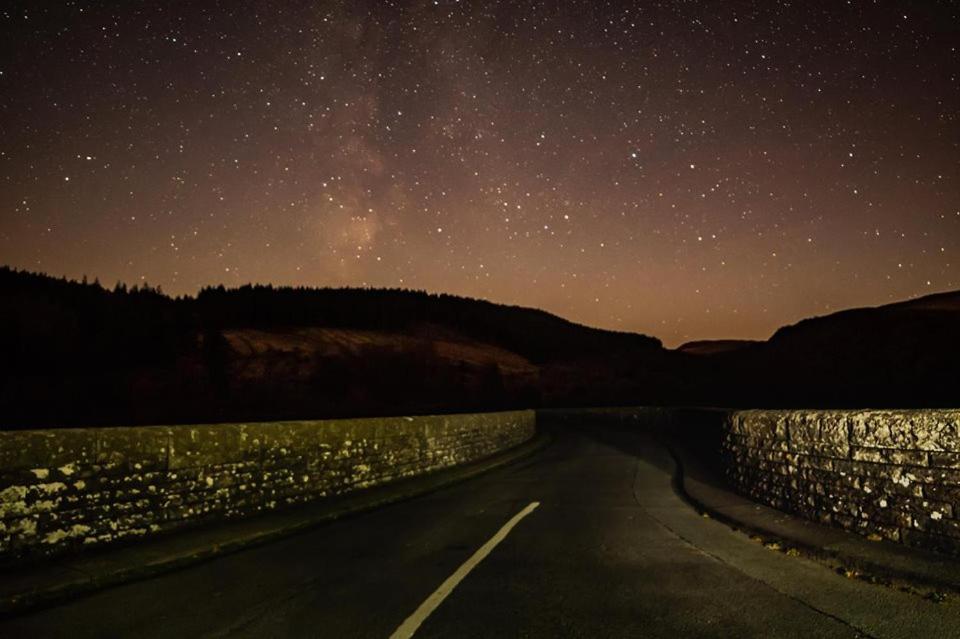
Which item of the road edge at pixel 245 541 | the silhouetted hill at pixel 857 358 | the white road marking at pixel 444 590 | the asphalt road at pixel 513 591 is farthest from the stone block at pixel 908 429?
the silhouetted hill at pixel 857 358

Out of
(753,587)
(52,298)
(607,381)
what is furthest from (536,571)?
(607,381)

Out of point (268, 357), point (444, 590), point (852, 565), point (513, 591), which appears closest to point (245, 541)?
point (444, 590)

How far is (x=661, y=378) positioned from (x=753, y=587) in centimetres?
7193

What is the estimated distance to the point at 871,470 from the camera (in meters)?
6.08

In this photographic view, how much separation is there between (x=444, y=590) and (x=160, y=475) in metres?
4.12

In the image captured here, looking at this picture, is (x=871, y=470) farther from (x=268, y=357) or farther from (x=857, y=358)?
(x=857, y=358)

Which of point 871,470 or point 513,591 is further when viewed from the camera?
point 871,470

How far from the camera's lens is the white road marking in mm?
4242

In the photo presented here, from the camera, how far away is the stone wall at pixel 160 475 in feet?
19.0

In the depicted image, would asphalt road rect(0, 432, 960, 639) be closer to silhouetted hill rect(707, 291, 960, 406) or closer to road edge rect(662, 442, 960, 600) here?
road edge rect(662, 442, 960, 600)

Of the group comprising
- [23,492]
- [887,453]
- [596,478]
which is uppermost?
[887,453]

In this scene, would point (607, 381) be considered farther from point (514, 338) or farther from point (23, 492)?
point (23, 492)

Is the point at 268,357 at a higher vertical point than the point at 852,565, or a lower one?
higher

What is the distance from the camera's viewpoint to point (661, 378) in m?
73.9
